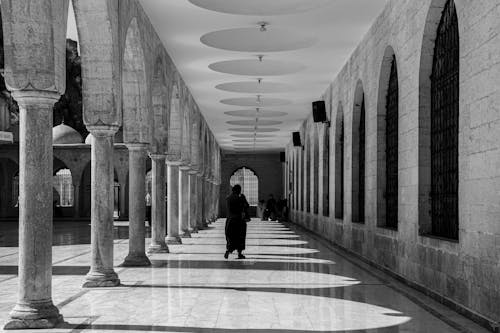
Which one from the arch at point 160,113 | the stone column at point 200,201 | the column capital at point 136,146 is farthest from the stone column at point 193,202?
the column capital at point 136,146

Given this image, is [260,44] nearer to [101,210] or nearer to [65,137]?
[101,210]

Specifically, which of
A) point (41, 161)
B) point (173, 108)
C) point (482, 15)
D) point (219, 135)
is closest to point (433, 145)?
point (482, 15)

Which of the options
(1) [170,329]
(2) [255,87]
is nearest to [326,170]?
(2) [255,87]

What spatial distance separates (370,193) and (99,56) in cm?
661

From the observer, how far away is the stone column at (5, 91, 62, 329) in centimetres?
734

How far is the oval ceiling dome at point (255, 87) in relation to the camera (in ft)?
70.6

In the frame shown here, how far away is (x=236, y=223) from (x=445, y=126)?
644cm

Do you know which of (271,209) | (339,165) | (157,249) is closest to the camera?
(157,249)

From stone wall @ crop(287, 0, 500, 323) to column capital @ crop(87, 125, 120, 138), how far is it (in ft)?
15.2

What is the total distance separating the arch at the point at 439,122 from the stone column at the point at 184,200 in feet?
43.3

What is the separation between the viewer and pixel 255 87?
2197 centimetres

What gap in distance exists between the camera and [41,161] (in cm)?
745

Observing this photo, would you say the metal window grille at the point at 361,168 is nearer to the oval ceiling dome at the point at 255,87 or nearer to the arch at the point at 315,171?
the oval ceiling dome at the point at 255,87

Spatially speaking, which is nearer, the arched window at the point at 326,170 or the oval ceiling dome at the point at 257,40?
the oval ceiling dome at the point at 257,40
